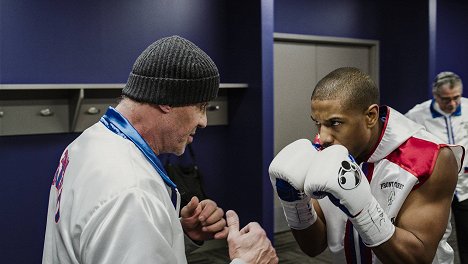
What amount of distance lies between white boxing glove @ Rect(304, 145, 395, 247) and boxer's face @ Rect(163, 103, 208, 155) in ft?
1.35

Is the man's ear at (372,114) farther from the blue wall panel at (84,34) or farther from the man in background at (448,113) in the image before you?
the blue wall panel at (84,34)

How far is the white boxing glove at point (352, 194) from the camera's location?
1.43 meters

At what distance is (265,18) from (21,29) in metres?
1.92

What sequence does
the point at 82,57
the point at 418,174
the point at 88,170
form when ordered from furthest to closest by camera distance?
the point at 82,57, the point at 418,174, the point at 88,170

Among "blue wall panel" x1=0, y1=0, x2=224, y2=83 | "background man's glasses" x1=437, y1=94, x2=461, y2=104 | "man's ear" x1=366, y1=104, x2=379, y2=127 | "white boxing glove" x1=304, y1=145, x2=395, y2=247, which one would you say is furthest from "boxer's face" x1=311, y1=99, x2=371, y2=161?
"blue wall panel" x1=0, y1=0, x2=224, y2=83

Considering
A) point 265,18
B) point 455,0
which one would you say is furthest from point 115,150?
point 455,0

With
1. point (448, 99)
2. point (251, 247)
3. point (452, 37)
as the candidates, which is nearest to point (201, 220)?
point (251, 247)

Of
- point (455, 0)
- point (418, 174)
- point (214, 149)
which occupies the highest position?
point (455, 0)

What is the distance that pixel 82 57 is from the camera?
12.5 ft

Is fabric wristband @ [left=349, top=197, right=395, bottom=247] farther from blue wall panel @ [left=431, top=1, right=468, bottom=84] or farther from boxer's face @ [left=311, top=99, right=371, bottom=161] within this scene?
blue wall panel @ [left=431, top=1, right=468, bottom=84]

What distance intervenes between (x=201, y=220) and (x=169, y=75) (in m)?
0.52

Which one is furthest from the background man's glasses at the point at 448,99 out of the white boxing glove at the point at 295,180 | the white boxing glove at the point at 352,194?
the white boxing glove at the point at 352,194

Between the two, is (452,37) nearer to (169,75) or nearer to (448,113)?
(448,113)

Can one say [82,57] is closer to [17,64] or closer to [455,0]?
[17,64]
